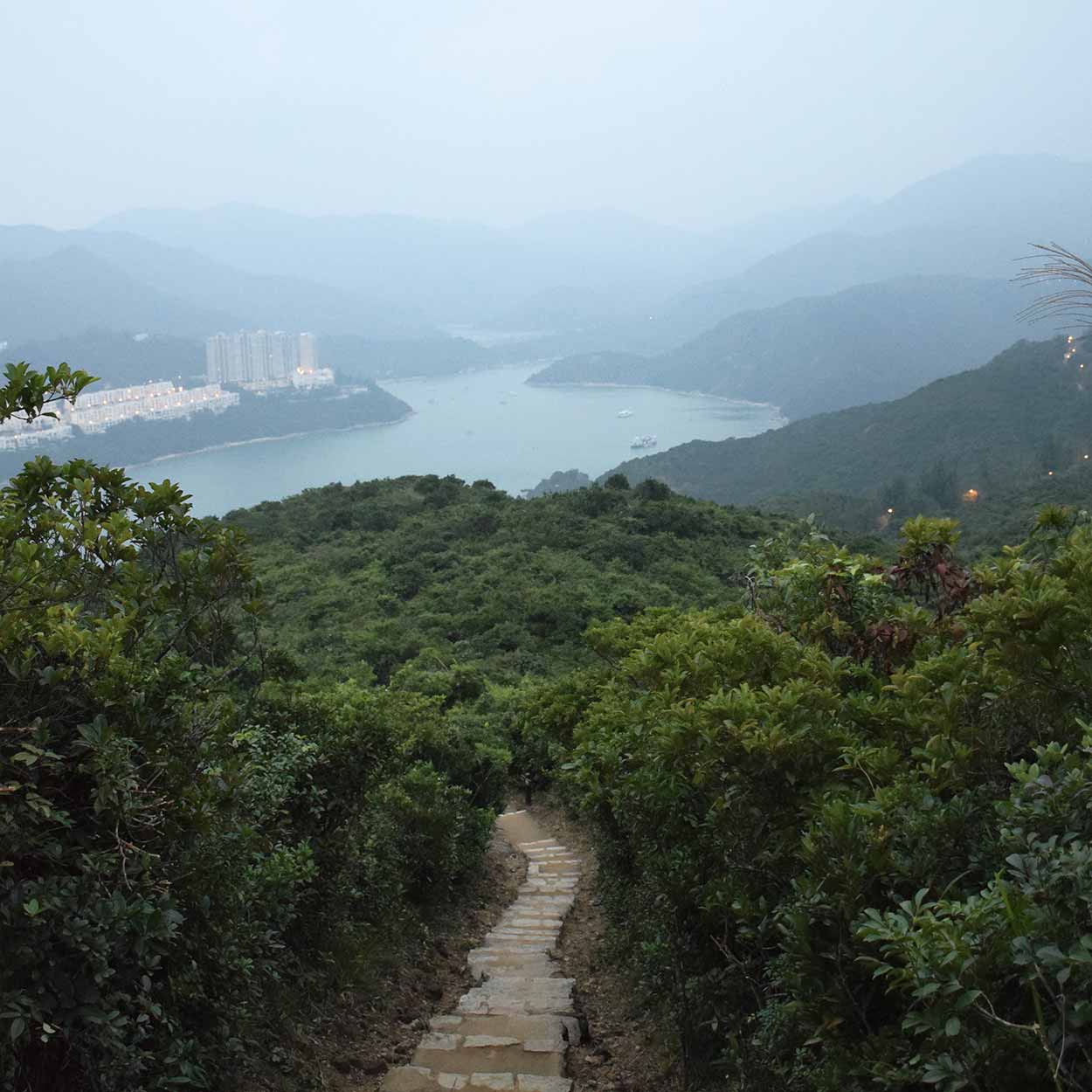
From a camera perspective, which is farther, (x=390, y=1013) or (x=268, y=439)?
(x=268, y=439)

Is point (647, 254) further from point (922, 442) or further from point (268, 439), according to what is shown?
point (922, 442)

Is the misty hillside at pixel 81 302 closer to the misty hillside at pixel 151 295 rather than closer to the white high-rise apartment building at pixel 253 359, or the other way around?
the misty hillside at pixel 151 295

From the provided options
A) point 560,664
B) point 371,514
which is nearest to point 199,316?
point 371,514

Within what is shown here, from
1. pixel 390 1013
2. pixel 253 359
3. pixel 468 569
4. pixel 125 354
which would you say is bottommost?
pixel 468 569

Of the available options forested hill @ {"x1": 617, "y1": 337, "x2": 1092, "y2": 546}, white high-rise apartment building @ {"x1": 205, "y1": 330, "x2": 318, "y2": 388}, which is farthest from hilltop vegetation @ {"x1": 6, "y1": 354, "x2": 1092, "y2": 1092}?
white high-rise apartment building @ {"x1": 205, "y1": 330, "x2": 318, "y2": 388}

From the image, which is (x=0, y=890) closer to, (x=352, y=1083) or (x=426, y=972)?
(x=352, y=1083)

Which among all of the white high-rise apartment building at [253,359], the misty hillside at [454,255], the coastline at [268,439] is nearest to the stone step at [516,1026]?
the coastline at [268,439]

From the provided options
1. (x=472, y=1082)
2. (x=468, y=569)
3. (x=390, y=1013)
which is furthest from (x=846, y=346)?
(x=472, y=1082)
